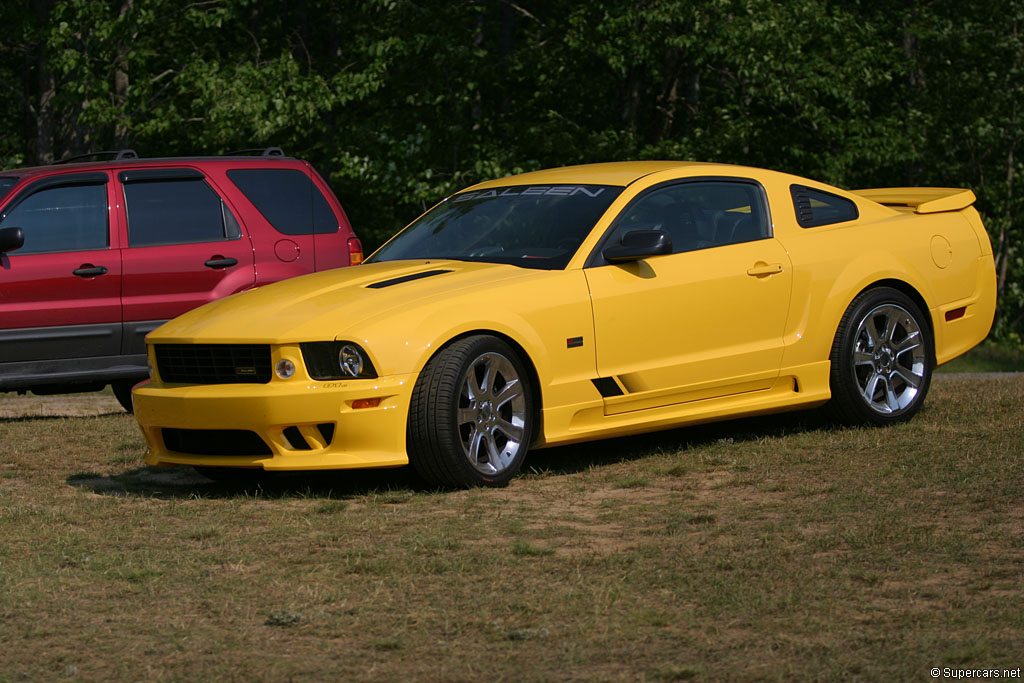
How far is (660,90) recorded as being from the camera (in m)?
27.5

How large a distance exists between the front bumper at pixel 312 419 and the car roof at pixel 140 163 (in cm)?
408

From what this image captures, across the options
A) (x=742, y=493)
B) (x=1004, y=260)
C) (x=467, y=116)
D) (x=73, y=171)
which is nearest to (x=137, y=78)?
(x=467, y=116)

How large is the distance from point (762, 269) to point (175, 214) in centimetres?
461

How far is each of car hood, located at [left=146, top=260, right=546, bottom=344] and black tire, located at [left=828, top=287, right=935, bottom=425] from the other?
210 centimetres

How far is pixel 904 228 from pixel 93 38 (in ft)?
56.9

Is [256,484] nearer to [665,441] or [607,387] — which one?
[607,387]

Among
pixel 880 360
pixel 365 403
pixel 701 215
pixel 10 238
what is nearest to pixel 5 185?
pixel 10 238

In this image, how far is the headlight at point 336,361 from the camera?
710 cm

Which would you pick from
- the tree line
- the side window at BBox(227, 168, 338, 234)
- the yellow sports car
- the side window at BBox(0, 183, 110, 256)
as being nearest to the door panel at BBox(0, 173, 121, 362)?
the side window at BBox(0, 183, 110, 256)

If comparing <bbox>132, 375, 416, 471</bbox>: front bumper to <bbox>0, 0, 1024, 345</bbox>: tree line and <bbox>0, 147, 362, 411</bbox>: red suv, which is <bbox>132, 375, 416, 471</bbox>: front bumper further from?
<bbox>0, 0, 1024, 345</bbox>: tree line

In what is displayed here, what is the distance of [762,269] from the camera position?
330 inches

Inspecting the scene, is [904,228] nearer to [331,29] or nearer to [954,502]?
[954,502]

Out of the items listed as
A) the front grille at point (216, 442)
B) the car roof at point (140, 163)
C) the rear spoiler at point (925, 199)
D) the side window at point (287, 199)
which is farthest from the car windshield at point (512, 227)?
the car roof at point (140, 163)

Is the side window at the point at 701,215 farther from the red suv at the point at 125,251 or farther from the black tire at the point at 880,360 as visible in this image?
the red suv at the point at 125,251
